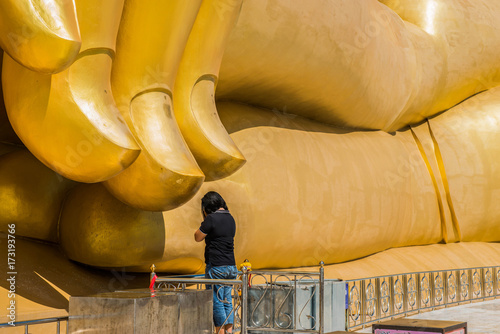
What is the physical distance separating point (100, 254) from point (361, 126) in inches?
171

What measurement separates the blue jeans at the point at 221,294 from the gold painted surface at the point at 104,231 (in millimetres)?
679

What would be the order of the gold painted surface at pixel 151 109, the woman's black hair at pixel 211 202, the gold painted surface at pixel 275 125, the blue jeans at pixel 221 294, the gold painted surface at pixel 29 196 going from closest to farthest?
the gold painted surface at pixel 275 125
the blue jeans at pixel 221 294
the gold painted surface at pixel 151 109
the woman's black hair at pixel 211 202
the gold painted surface at pixel 29 196

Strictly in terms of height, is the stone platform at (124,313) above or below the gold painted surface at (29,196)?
below

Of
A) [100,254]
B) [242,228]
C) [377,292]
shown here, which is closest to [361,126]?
[377,292]

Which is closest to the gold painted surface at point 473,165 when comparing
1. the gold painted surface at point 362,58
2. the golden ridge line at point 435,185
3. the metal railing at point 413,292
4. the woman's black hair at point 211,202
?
the golden ridge line at point 435,185

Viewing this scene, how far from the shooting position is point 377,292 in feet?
21.8

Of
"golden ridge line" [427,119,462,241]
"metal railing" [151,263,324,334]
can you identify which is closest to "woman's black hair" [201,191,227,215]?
"metal railing" [151,263,324,334]

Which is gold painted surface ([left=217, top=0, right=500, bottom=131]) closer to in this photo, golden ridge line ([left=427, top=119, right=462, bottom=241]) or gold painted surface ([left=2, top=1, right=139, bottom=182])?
golden ridge line ([left=427, top=119, right=462, bottom=241])

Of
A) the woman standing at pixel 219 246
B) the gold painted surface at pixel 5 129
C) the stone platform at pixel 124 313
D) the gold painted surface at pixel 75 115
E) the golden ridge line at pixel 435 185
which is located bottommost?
the stone platform at pixel 124 313

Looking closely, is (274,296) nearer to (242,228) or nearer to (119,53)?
(242,228)

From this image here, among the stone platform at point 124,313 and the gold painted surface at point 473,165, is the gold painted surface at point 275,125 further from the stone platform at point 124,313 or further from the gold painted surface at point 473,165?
the stone platform at point 124,313

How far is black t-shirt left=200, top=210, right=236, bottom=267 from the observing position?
4.57 metres

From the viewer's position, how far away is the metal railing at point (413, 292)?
20.7 feet

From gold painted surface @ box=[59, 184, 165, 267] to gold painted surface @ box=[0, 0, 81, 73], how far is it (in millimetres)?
1428
